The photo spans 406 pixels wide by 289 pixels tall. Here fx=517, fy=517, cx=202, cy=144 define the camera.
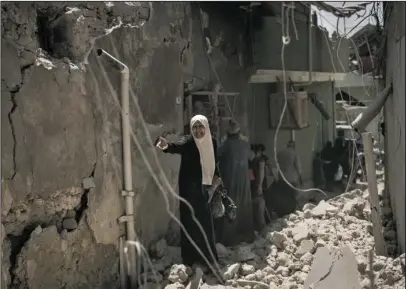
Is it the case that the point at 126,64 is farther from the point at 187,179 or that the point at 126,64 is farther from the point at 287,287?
the point at 287,287

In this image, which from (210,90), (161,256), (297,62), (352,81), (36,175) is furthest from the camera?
(352,81)

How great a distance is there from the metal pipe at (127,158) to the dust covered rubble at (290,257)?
18 cm

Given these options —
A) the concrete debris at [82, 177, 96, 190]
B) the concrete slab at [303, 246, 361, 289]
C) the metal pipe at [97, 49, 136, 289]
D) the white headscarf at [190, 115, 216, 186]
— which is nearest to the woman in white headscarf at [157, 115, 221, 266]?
the white headscarf at [190, 115, 216, 186]

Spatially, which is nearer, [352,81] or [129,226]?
[129,226]

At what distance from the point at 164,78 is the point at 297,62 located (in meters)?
3.40

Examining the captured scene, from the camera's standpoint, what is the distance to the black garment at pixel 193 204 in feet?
10.9

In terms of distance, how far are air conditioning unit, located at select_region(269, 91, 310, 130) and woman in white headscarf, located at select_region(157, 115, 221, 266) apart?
124 inches

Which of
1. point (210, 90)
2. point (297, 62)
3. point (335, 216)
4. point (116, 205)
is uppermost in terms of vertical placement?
point (297, 62)

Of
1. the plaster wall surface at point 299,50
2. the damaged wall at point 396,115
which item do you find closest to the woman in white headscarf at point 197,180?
the damaged wall at point 396,115

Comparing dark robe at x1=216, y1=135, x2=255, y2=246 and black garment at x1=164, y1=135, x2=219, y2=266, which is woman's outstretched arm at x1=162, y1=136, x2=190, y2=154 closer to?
black garment at x1=164, y1=135, x2=219, y2=266

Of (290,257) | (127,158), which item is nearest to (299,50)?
(290,257)

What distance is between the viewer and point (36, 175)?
2.61m

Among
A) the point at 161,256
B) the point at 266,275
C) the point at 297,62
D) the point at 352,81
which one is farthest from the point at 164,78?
the point at 352,81

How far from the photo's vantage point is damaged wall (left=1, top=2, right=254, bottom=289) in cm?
255
